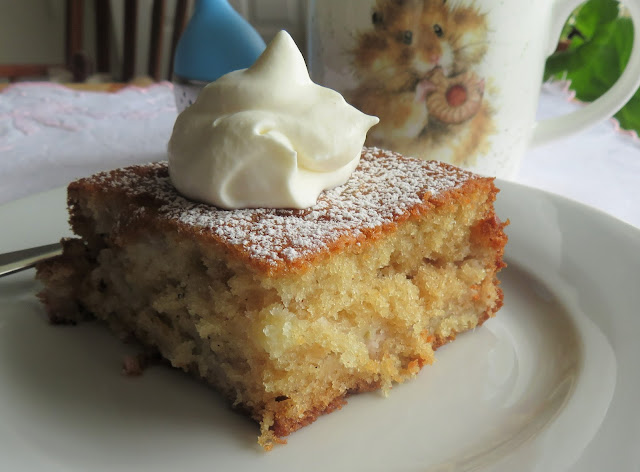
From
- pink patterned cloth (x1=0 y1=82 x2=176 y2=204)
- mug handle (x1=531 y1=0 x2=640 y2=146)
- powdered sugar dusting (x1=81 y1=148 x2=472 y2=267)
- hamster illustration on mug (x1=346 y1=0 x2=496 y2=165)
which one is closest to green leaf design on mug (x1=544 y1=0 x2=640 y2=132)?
mug handle (x1=531 y1=0 x2=640 y2=146)

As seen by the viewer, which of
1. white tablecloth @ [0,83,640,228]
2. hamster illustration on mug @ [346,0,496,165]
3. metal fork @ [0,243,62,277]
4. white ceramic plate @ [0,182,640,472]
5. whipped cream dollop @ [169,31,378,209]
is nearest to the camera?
white ceramic plate @ [0,182,640,472]

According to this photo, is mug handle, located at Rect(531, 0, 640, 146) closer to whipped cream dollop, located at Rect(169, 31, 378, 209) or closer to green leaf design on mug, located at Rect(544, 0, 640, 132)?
green leaf design on mug, located at Rect(544, 0, 640, 132)

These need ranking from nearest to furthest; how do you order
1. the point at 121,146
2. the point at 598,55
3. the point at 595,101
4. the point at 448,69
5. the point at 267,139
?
1. the point at 267,139
2. the point at 448,69
3. the point at 595,101
4. the point at 598,55
5. the point at 121,146

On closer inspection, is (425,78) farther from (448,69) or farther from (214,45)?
(214,45)

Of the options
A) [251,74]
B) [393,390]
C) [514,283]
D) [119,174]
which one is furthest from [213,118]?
[514,283]

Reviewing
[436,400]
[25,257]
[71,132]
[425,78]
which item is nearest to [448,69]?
[425,78]

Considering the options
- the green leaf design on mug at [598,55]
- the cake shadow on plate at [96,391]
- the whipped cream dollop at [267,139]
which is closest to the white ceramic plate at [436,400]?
the cake shadow on plate at [96,391]
